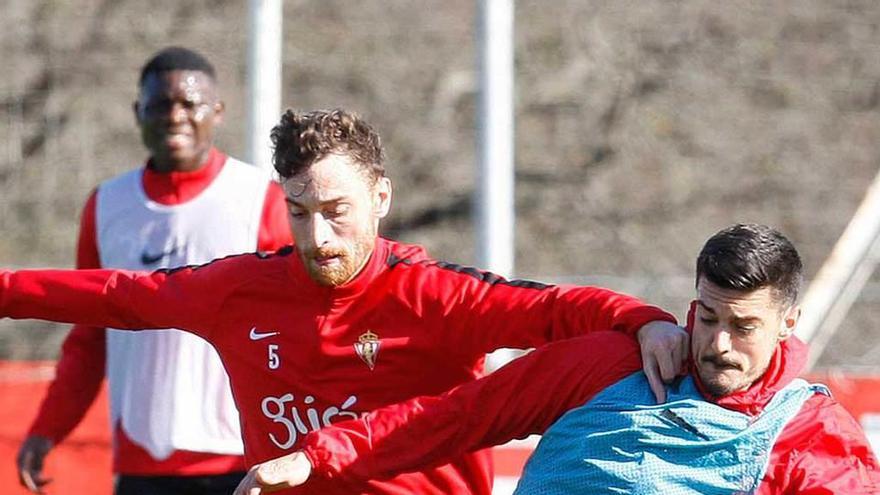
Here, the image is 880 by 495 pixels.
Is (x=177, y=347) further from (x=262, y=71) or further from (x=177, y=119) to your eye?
(x=262, y=71)

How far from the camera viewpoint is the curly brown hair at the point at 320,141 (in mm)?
3385

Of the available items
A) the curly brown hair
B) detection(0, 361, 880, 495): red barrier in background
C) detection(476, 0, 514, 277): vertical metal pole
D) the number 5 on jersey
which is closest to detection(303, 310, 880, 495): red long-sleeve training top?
the number 5 on jersey

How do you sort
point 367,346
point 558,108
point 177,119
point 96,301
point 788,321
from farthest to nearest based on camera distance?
point 558,108 → point 177,119 → point 96,301 → point 367,346 → point 788,321

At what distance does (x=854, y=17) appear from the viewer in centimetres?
1073

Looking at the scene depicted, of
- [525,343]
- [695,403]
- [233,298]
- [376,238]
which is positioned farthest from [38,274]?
[695,403]

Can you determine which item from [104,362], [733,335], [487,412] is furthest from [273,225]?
[733,335]

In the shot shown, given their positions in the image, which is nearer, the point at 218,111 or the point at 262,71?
the point at 218,111

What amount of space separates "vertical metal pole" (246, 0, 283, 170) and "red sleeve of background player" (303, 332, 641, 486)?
3.46m

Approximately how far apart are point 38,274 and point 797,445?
1687mm

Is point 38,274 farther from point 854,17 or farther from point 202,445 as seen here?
point 854,17

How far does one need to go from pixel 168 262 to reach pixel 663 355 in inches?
78.9

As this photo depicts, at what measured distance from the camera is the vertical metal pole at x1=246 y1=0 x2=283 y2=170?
6590 millimetres

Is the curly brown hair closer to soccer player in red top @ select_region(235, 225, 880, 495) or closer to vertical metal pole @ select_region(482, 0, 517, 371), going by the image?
soccer player in red top @ select_region(235, 225, 880, 495)

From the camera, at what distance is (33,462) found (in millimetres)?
4879
